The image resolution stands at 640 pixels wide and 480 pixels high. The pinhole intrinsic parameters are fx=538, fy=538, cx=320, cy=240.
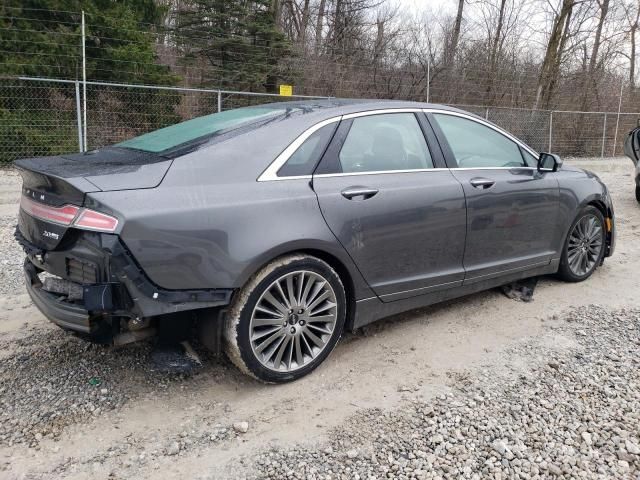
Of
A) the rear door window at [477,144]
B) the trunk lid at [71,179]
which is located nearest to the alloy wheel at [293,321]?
the trunk lid at [71,179]

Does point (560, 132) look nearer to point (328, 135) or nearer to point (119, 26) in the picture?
point (119, 26)

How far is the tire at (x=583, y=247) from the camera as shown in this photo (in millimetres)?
4703

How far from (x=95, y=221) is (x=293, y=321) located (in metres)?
1.17

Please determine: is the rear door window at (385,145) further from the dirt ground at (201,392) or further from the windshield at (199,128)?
the dirt ground at (201,392)

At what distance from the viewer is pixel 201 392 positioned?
2965 mm

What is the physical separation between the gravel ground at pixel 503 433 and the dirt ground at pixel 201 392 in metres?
0.12

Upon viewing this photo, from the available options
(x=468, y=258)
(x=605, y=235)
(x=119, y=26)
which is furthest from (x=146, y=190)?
(x=119, y=26)

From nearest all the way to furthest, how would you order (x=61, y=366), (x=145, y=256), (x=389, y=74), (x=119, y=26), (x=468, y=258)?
(x=145, y=256), (x=61, y=366), (x=468, y=258), (x=119, y=26), (x=389, y=74)

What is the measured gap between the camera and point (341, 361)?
3342 millimetres

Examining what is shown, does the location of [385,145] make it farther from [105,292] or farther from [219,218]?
[105,292]

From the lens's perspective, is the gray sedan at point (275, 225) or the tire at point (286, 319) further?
the tire at point (286, 319)

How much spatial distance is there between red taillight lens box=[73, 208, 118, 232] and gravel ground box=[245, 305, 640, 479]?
125 centimetres

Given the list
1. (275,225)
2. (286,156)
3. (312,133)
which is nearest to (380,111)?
(312,133)

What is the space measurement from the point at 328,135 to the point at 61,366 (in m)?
2.09
